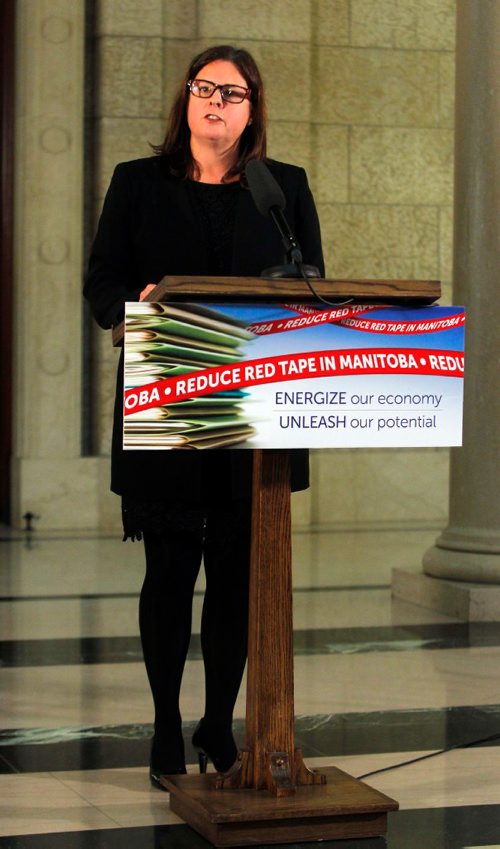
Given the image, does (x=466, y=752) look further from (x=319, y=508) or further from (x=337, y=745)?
(x=319, y=508)

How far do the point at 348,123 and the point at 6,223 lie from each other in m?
2.33

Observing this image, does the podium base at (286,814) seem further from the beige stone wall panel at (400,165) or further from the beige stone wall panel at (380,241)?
Answer: the beige stone wall panel at (400,165)

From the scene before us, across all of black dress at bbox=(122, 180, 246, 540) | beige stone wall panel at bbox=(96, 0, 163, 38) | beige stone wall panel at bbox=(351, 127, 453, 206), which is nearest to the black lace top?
black dress at bbox=(122, 180, 246, 540)

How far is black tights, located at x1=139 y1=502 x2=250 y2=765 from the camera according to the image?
3223 mm

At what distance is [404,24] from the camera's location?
986 centimetres

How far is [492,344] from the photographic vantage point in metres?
5.94

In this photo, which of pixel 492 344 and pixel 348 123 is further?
pixel 348 123

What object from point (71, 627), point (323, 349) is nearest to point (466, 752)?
point (323, 349)

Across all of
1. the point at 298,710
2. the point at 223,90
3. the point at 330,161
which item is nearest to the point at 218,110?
the point at 223,90

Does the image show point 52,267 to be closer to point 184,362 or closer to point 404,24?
point 404,24

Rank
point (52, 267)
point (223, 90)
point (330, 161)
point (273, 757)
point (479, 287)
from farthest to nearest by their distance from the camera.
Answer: point (330, 161)
point (52, 267)
point (479, 287)
point (223, 90)
point (273, 757)

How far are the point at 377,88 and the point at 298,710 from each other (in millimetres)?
6415

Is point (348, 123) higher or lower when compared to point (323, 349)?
higher

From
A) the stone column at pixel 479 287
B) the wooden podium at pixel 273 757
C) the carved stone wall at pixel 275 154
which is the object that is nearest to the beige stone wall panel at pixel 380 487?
the carved stone wall at pixel 275 154
